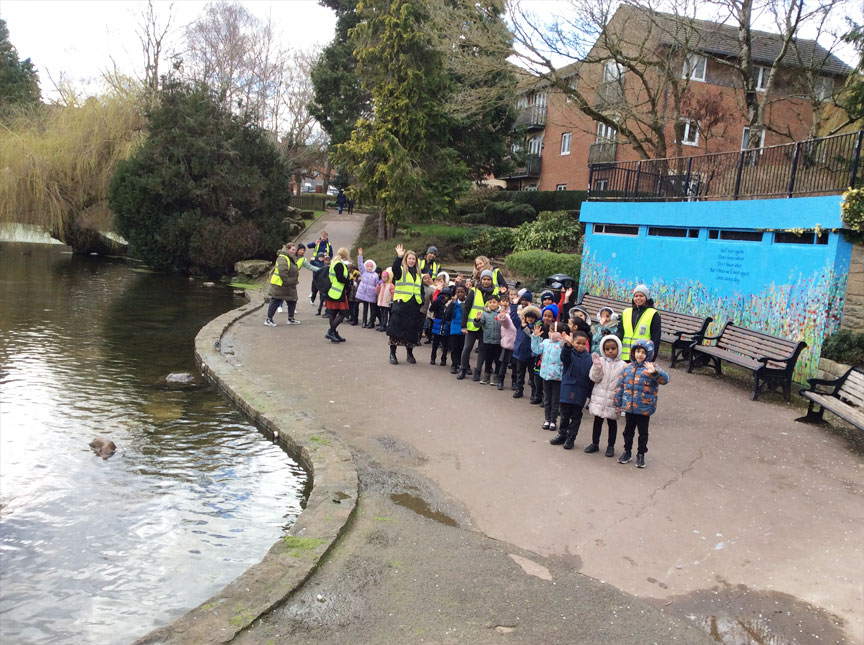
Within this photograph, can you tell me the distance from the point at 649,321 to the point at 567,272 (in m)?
12.0

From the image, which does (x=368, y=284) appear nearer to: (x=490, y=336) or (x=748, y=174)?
(x=490, y=336)

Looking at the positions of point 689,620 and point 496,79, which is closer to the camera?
point 689,620

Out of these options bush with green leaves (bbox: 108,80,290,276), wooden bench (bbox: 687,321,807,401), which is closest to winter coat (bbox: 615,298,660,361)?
wooden bench (bbox: 687,321,807,401)

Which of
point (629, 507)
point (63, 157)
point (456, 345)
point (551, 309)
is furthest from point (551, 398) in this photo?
point (63, 157)

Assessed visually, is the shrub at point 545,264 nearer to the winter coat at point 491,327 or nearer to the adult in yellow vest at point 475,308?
the adult in yellow vest at point 475,308

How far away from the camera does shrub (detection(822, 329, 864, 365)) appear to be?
410 inches

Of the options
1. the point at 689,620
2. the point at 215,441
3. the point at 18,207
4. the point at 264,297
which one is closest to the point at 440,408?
the point at 215,441

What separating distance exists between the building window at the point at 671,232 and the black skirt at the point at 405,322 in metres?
6.63

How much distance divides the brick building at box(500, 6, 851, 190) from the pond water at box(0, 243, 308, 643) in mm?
16118

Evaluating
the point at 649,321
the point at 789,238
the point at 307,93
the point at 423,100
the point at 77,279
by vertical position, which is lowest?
the point at 77,279

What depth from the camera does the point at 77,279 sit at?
25312mm

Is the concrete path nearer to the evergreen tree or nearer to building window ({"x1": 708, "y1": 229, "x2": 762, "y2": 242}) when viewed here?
building window ({"x1": 708, "y1": 229, "x2": 762, "y2": 242})

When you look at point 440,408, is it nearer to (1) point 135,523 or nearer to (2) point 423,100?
(1) point 135,523

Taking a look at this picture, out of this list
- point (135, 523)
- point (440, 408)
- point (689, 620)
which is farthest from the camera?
point (440, 408)
